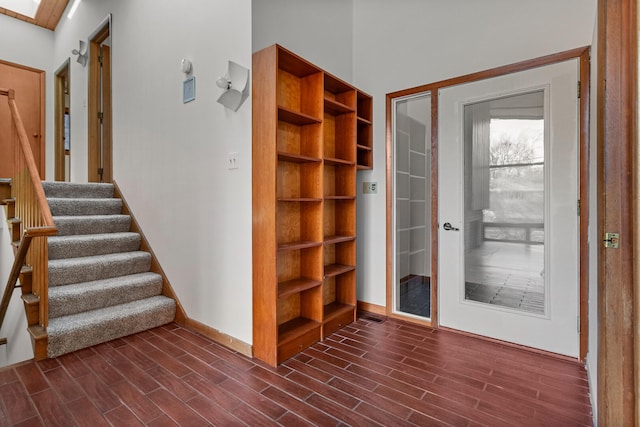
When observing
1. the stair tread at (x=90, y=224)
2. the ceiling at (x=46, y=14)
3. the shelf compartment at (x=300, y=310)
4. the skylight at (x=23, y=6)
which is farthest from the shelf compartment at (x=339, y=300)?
the skylight at (x=23, y=6)

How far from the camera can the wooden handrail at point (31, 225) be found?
7.71 ft

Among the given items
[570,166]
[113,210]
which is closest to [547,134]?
[570,166]

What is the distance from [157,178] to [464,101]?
Answer: 3.08 metres

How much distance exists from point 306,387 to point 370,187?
203cm

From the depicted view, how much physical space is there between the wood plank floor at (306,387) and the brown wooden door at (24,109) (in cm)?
435

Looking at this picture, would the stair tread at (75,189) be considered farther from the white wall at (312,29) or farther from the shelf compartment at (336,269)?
the shelf compartment at (336,269)

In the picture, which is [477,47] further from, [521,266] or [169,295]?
[169,295]

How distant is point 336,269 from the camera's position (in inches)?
118

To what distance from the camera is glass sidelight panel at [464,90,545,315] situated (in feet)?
8.19

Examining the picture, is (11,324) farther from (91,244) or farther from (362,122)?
(362,122)

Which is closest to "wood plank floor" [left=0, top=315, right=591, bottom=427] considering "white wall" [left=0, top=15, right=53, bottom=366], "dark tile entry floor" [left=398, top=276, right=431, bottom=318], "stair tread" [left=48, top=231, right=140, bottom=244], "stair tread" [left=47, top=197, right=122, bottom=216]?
"dark tile entry floor" [left=398, top=276, right=431, bottom=318]

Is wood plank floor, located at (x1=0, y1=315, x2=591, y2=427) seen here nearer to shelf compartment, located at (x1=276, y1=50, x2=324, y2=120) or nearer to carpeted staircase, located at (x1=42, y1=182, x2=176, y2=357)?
carpeted staircase, located at (x1=42, y1=182, x2=176, y2=357)

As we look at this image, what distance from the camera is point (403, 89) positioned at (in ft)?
10.2

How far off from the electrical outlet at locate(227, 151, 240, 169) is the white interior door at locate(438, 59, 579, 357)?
5.87 feet
